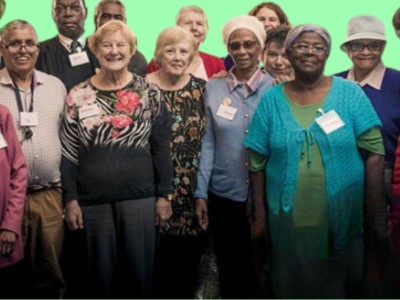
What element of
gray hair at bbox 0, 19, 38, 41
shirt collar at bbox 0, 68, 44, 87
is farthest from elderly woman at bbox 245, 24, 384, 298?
gray hair at bbox 0, 19, 38, 41

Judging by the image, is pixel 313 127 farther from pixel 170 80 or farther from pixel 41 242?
pixel 41 242

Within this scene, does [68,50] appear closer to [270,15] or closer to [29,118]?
[29,118]

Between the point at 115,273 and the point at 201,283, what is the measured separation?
2.41 feet

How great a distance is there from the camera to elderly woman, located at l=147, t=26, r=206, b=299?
4.12 m

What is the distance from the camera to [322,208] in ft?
11.9

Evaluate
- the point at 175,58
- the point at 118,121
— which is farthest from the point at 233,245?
the point at 175,58

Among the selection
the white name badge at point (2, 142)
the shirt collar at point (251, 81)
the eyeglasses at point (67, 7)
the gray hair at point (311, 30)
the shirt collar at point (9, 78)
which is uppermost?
the eyeglasses at point (67, 7)

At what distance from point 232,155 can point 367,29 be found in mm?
974

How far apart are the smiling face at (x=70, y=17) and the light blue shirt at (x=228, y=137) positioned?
1099mm

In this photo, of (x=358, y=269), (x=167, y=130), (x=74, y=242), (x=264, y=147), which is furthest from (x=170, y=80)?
(x=358, y=269)

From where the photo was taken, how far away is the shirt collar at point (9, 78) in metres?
3.98

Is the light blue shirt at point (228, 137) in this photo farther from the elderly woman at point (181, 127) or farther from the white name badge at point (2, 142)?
the white name badge at point (2, 142)

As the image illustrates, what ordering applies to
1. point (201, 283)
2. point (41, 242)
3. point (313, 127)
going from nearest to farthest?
1. point (313, 127)
2. point (41, 242)
3. point (201, 283)

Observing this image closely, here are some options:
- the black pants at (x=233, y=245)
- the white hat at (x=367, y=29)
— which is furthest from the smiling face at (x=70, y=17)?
the white hat at (x=367, y=29)
